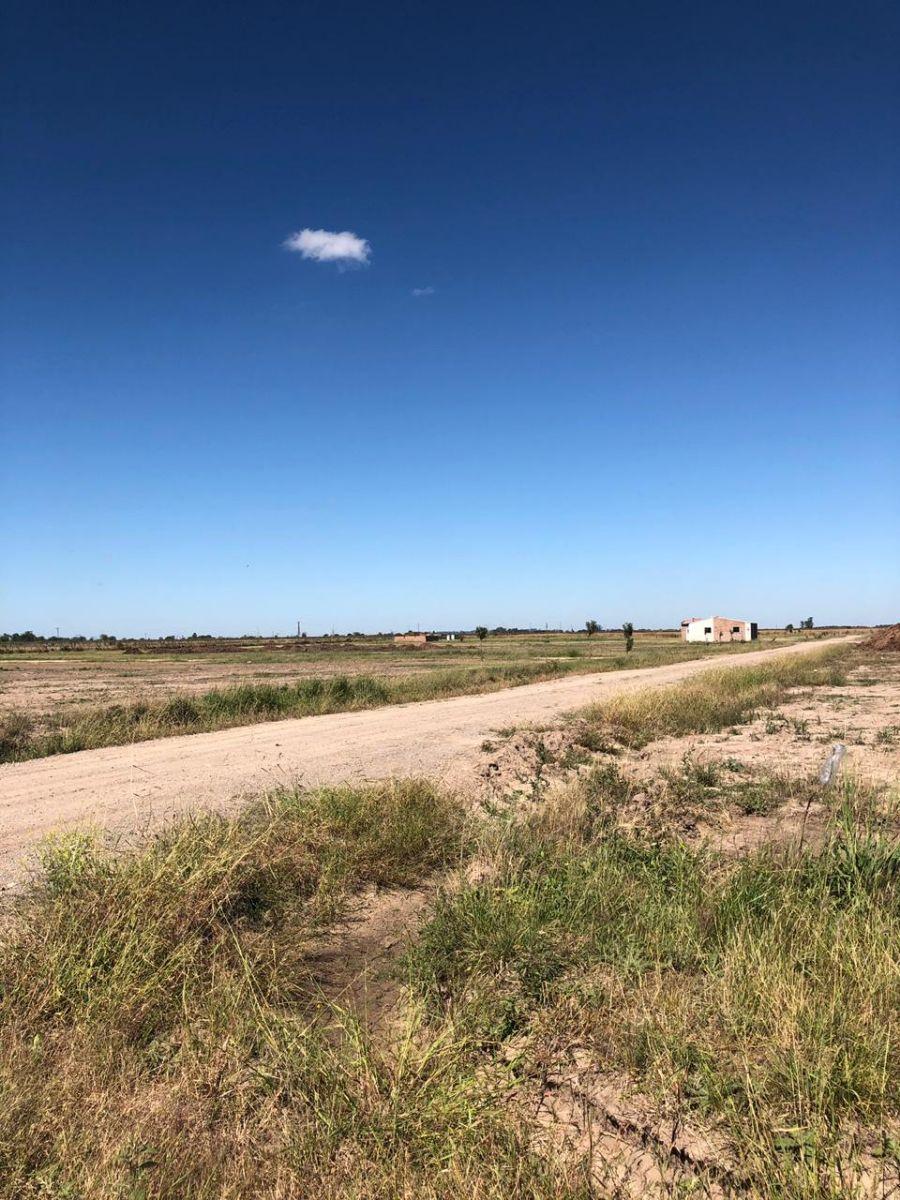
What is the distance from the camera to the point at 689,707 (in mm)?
19656

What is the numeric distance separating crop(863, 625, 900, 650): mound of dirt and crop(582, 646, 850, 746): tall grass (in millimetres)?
44924

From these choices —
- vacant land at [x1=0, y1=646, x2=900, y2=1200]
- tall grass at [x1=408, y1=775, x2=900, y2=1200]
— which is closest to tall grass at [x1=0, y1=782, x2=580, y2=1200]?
vacant land at [x1=0, y1=646, x2=900, y2=1200]

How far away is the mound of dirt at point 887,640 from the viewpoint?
6686 cm

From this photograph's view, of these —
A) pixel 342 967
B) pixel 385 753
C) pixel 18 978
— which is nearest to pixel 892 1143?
pixel 342 967

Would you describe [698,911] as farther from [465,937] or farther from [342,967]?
[342,967]

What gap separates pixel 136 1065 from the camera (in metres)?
3.66

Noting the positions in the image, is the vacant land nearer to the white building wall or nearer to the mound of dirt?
the mound of dirt

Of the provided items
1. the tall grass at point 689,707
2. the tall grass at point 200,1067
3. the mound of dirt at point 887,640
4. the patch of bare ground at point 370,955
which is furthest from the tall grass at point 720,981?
the mound of dirt at point 887,640

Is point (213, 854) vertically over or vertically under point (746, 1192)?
over

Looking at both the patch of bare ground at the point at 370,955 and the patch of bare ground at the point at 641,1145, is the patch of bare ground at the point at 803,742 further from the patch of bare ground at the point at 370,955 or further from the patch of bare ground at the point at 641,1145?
the patch of bare ground at the point at 641,1145

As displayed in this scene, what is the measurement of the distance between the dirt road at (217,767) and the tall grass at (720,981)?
4.20 meters

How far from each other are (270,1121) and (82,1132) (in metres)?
0.81

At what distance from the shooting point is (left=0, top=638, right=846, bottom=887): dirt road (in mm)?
8375

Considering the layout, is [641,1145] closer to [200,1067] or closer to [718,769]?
[200,1067]
